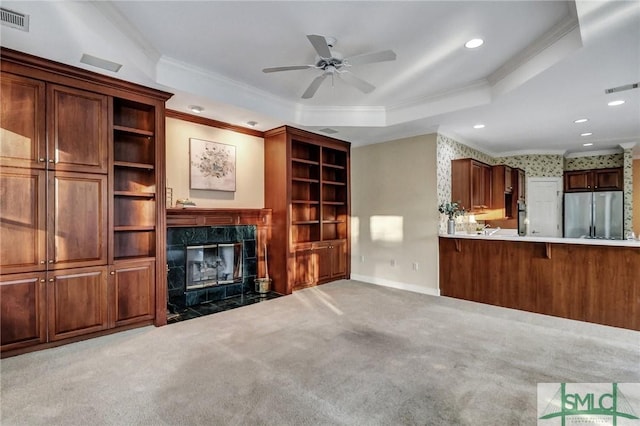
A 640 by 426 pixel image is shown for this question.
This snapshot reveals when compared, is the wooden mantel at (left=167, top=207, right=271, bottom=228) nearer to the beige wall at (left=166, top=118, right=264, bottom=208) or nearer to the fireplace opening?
the beige wall at (left=166, top=118, right=264, bottom=208)

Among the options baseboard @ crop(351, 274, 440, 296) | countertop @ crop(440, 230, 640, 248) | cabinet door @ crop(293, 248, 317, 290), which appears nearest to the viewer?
countertop @ crop(440, 230, 640, 248)

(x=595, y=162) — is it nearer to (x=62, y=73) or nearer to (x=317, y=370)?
(x=317, y=370)

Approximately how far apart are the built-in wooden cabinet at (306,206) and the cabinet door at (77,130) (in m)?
2.50

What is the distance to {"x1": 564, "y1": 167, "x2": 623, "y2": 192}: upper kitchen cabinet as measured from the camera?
266 inches

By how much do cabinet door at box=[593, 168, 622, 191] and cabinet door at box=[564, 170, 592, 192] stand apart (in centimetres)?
12

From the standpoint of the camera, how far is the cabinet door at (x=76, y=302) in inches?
119

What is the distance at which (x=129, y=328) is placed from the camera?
351cm

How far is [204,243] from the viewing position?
466 centimetres

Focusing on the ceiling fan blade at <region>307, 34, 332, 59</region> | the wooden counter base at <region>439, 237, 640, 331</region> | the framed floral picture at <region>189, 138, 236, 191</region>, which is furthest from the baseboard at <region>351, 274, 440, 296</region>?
the ceiling fan blade at <region>307, 34, 332, 59</region>

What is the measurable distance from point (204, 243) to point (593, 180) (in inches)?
324

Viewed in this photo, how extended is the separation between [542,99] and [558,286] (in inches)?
92.8

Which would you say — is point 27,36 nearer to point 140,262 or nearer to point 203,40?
point 203,40

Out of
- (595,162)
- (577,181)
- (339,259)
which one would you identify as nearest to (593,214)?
(577,181)

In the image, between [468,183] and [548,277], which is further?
[468,183]
